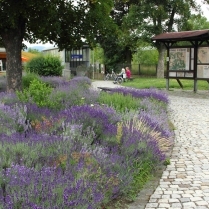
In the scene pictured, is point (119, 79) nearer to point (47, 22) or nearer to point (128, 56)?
point (128, 56)

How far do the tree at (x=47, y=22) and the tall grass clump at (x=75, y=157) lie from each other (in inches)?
213

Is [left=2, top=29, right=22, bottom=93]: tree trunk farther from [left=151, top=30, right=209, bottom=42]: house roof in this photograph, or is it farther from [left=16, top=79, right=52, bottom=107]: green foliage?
[left=151, top=30, right=209, bottom=42]: house roof

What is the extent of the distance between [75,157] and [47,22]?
919 cm

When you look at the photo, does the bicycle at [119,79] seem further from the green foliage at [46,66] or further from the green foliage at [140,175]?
the green foliage at [140,175]

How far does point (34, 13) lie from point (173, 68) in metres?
9.15

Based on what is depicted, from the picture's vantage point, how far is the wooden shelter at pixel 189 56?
16734 millimetres

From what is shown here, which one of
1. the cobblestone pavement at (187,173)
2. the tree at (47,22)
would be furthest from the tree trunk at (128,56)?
the cobblestone pavement at (187,173)

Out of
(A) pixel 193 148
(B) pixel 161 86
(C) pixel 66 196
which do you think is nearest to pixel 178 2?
(B) pixel 161 86

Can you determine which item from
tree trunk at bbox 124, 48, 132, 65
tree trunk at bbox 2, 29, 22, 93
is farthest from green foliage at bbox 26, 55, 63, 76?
tree trunk at bbox 124, 48, 132, 65

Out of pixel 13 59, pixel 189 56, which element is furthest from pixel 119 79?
pixel 13 59

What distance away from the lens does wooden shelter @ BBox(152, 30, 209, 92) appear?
54.9ft

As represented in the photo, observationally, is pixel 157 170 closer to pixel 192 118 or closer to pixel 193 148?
pixel 193 148

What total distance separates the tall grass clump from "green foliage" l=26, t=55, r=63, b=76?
52.2 ft

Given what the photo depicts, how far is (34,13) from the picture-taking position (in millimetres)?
11977
